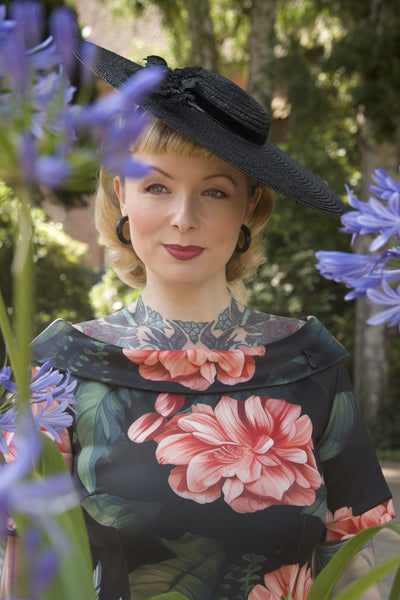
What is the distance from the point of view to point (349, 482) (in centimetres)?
164

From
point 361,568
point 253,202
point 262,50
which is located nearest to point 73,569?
point 361,568

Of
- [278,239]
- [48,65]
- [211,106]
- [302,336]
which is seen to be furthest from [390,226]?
[278,239]

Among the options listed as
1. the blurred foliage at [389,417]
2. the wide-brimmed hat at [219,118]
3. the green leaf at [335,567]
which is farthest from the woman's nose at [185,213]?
the blurred foliage at [389,417]

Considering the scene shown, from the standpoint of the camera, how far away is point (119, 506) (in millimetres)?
1443

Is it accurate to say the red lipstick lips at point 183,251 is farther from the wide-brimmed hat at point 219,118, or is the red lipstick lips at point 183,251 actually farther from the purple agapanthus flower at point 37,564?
the purple agapanthus flower at point 37,564

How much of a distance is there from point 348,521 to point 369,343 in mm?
7029

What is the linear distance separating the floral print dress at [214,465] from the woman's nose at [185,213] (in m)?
0.31

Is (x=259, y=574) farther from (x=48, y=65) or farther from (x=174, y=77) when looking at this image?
(x=48, y=65)

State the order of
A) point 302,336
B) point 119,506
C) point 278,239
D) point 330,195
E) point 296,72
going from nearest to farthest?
point 119,506, point 330,195, point 302,336, point 296,72, point 278,239

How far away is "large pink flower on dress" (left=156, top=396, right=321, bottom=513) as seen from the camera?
4.87 ft

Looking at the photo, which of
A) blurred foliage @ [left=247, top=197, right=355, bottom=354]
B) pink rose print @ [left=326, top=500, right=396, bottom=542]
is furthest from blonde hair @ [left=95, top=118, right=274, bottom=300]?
blurred foliage @ [left=247, top=197, right=355, bottom=354]

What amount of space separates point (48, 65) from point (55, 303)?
863cm

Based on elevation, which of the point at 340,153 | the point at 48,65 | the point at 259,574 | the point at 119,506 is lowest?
the point at 340,153

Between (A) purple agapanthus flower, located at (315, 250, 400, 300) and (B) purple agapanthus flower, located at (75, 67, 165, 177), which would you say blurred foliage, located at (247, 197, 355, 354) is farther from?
Result: (B) purple agapanthus flower, located at (75, 67, 165, 177)
